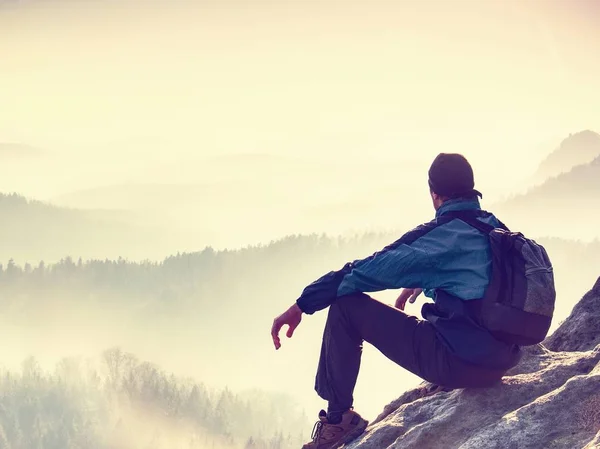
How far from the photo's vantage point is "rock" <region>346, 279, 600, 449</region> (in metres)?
9.24

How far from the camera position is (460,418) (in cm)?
1041

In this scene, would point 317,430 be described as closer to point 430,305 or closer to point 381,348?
point 381,348

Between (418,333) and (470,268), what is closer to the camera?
(470,268)

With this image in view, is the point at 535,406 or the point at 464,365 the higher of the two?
the point at 464,365

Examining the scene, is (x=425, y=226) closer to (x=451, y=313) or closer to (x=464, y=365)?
(x=451, y=313)

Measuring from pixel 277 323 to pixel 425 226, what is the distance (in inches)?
96.6

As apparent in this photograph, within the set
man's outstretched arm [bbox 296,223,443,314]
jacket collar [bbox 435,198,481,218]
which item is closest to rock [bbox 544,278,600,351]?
jacket collar [bbox 435,198,481,218]

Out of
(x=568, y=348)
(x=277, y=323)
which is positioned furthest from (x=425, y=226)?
(x=568, y=348)

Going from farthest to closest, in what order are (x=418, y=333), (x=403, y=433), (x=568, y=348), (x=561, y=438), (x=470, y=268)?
(x=568, y=348)
(x=403, y=433)
(x=418, y=333)
(x=470, y=268)
(x=561, y=438)

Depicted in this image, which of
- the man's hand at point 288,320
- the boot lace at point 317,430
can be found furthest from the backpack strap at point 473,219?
the boot lace at point 317,430

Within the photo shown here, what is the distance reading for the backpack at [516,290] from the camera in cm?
950

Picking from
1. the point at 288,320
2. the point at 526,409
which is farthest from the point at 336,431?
the point at 526,409

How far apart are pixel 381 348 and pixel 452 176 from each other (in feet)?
8.86

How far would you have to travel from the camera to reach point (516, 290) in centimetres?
951
